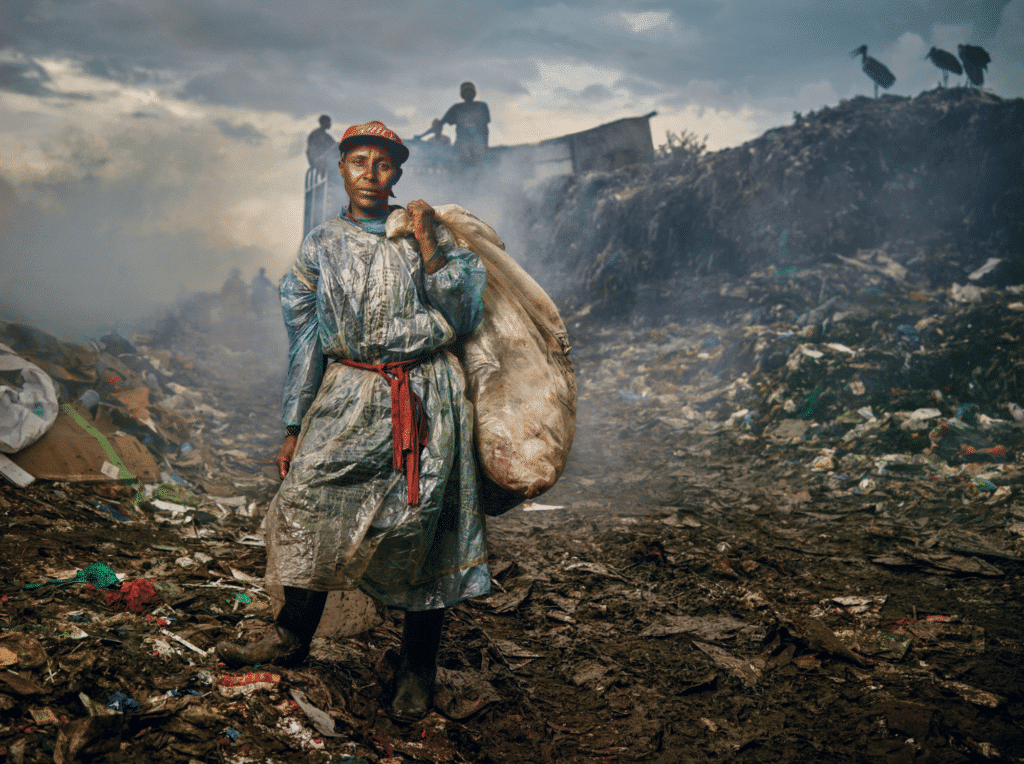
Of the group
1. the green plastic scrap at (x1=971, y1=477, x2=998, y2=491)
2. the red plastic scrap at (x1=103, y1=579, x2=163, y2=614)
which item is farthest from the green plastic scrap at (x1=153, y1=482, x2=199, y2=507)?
the green plastic scrap at (x1=971, y1=477, x2=998, y2=491)

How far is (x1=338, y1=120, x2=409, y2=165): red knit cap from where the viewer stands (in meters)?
1.98

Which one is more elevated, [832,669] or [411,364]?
[411,364]

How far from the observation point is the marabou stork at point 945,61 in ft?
33.9

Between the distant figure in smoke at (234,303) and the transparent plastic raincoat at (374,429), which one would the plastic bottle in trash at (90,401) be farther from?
the distant figure in smoke at (234,303)

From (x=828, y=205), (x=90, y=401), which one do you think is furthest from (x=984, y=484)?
(x=828, y=205)

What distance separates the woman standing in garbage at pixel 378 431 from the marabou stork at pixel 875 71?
41.0 feet

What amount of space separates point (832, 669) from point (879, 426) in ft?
13.0

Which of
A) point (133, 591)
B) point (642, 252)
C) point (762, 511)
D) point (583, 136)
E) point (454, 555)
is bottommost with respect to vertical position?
point (762, 511)

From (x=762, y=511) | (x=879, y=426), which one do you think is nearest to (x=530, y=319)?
(x=762, y=511)

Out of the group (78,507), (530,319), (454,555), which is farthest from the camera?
(78,507)

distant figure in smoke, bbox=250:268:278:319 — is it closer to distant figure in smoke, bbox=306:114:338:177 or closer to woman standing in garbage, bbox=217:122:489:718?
distant figure in smoke, bbox=306:114:338:177

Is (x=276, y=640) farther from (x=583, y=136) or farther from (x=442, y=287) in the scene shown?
(x=583, y=136)

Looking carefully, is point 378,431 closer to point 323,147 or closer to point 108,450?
point 108,450

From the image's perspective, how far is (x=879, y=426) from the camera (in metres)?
5.59
